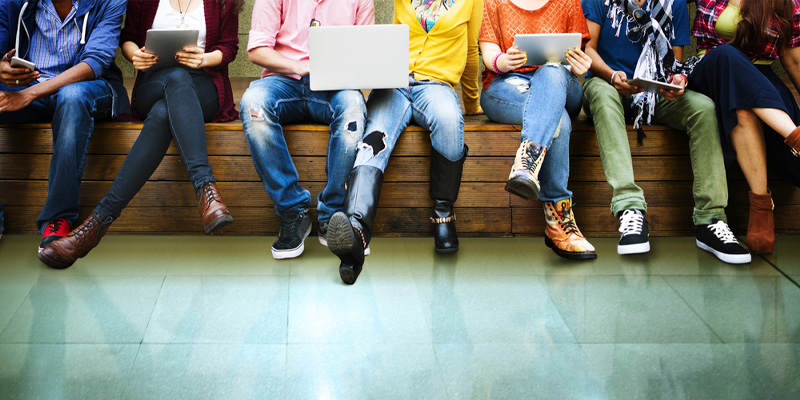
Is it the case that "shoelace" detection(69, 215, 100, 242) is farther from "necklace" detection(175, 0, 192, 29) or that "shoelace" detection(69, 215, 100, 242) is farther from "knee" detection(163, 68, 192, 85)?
"necklace" detection(175, 0, 192, 29)

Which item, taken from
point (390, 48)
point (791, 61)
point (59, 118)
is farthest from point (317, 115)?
point (791, 61)

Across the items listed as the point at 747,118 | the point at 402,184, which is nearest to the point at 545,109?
the point at 402,184

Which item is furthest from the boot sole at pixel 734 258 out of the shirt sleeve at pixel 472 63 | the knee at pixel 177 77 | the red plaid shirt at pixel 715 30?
the knee at pixel 177 77

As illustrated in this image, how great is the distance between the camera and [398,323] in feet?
6.16

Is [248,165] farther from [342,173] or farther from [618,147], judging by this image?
[618,147]

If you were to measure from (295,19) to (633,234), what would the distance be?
1308 mm

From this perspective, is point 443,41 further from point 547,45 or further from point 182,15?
point 182,15

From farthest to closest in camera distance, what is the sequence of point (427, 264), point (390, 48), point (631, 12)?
point (631, 12) → point (427, 264) → point (390, 48)

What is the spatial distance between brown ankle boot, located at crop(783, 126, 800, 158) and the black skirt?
91mm

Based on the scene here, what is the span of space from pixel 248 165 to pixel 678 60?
151 cm

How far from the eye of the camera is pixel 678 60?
8.13 ft

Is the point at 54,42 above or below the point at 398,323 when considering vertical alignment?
above

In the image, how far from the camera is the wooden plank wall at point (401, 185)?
2.47 metres

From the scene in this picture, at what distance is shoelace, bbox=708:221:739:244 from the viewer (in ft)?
7.63
